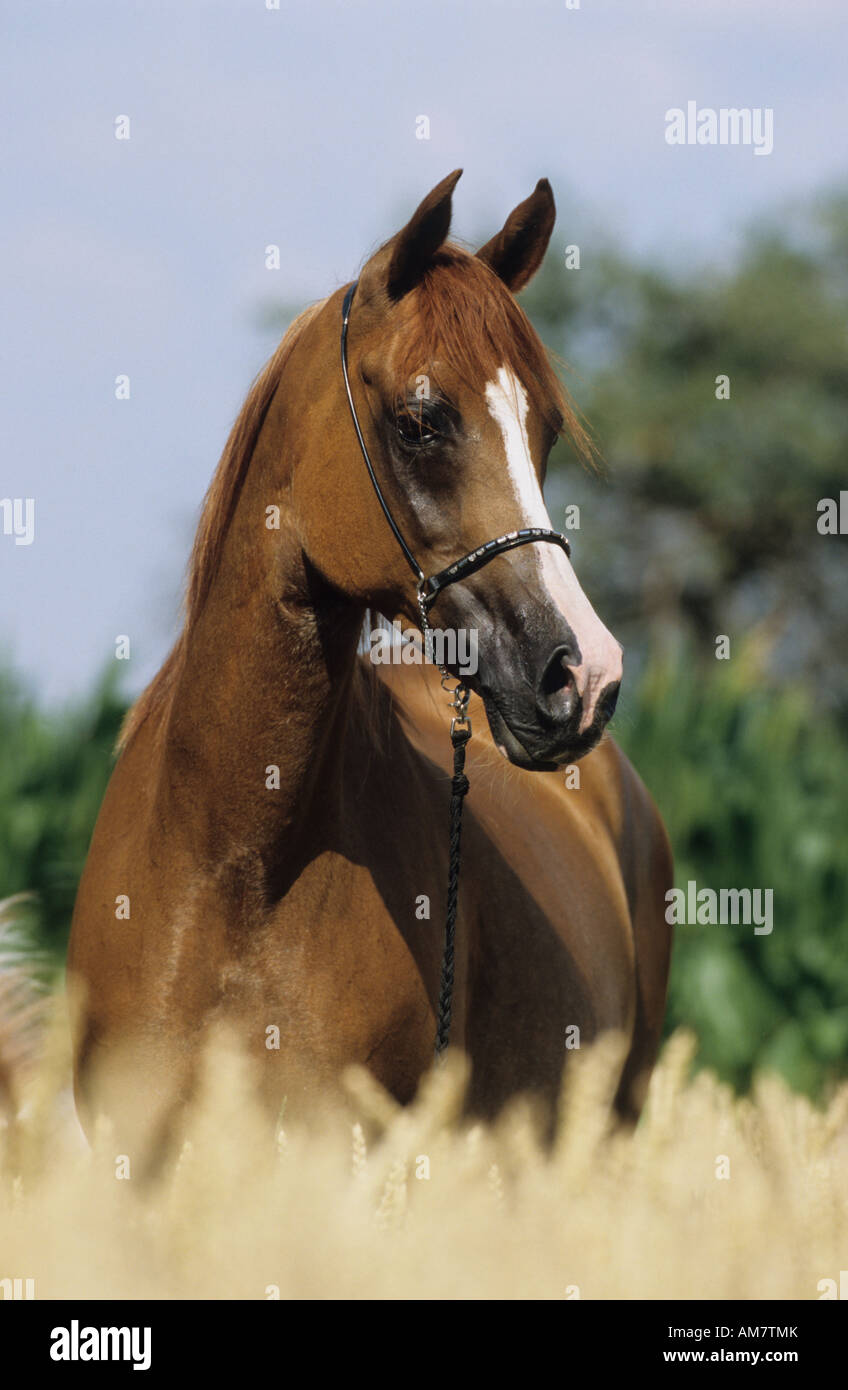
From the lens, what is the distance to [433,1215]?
1636 mm

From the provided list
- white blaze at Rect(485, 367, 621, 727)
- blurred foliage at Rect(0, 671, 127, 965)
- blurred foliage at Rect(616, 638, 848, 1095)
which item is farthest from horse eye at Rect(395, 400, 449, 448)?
blurred foliage at Rect(616, 638, 848, 1095)

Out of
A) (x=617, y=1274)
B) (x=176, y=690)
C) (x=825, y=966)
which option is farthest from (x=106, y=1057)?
(x=825, y=966)

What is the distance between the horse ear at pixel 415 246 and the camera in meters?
3.13

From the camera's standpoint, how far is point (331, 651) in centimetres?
335

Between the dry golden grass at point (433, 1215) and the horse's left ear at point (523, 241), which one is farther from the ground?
the horse's left ear at point (523, 241)

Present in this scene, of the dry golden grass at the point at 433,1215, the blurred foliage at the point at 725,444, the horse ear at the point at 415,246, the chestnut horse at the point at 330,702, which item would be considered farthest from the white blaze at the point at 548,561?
the blurred foliage at the point at 725,444

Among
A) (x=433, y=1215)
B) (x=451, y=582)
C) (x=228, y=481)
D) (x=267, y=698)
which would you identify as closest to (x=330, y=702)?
(x=267, y=698)

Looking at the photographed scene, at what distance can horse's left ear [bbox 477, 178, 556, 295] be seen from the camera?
139 inches

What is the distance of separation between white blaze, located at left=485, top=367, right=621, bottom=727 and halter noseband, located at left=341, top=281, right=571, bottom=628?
2 centimetres

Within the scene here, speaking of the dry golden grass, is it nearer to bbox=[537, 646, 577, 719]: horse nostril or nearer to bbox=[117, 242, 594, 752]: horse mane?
bbox=[537, 646, 577, 719]: horse nostril

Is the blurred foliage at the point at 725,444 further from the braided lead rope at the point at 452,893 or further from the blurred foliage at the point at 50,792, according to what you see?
the braided lead rope at the point at 452,893

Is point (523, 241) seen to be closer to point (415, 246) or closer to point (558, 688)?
point (415, 246)

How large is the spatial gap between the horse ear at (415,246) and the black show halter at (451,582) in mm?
114

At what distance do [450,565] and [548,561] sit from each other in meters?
0.24
